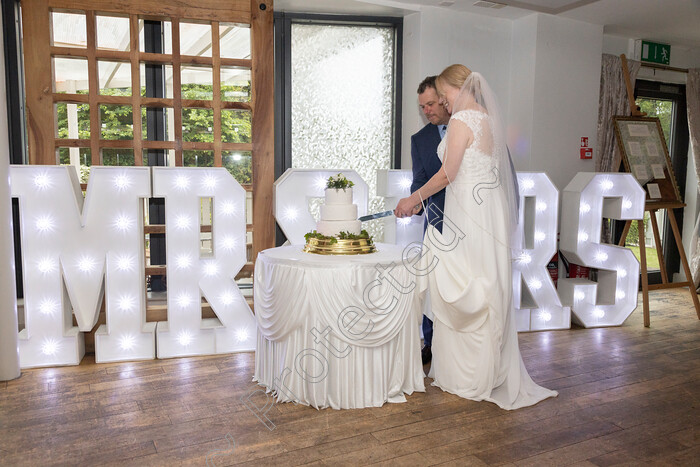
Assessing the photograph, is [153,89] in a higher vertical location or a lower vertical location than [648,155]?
higher

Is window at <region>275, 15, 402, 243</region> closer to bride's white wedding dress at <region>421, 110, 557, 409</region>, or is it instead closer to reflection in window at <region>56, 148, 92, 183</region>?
reflection in window at <region>56, 148, 92, 183</region>

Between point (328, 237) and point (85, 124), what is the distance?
2.25m

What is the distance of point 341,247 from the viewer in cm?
292

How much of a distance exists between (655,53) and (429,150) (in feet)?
11.3

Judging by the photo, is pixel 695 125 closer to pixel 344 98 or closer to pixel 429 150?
pixel 344 98

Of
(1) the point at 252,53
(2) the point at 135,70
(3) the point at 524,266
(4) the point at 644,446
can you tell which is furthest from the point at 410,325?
(2) the point at 135,70

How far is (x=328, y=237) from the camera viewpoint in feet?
9.73

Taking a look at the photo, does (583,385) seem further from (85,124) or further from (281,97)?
(85,124)

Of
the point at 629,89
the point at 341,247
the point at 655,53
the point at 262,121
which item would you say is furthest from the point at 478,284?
the point at 655,53

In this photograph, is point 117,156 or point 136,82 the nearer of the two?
point 136,82

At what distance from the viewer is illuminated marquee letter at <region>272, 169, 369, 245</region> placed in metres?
3.71

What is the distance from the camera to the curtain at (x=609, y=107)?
17.4 feet

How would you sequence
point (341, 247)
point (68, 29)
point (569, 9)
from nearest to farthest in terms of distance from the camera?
point (341, 247) < point (68, 29) < point (569, 9)

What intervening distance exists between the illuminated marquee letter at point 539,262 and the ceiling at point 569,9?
57.1 inches
